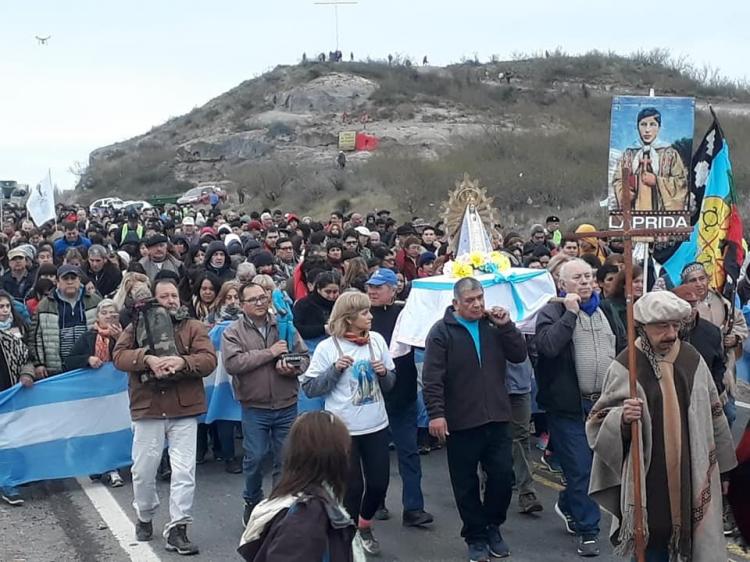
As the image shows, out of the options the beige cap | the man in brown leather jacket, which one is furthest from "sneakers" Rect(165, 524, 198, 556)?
the beige cap

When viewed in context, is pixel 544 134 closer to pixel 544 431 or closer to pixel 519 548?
pixel 544 431

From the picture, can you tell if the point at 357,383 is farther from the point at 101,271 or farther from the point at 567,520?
the point at 101,271

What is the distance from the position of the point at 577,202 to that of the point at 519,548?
31.9m

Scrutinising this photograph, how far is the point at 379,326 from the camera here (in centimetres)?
749

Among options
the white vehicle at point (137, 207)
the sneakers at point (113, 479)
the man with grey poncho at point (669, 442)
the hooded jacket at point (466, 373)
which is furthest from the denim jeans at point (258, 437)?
the white vehicle at point (137, 207)

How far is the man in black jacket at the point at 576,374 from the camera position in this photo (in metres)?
6.51

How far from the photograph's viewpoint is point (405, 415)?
736 cm

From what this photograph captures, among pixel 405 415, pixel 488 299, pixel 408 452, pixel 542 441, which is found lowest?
pixel 542 441

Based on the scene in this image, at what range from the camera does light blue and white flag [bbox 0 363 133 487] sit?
8328mm

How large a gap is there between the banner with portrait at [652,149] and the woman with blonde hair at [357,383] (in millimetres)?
2229

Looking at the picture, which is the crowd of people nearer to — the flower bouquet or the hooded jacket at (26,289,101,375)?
the hooded jacket at (26,289,101,375)

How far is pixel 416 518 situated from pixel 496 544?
0.87m

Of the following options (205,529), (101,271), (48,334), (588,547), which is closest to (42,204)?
(101,271)

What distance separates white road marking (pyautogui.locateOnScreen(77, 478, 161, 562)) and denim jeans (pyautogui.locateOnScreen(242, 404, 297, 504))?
0.79 meters
